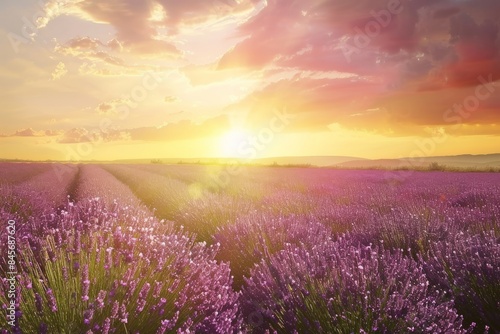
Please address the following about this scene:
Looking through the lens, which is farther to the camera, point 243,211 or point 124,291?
point 243,211

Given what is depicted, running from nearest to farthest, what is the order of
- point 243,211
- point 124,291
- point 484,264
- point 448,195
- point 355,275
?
point 124,291 → point 355,275 → point 484,264 → point 243,211 → point 448,195

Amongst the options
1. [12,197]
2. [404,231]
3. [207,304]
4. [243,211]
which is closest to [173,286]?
[207,304]

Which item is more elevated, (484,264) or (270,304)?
(484,264)

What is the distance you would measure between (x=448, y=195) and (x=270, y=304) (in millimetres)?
8235

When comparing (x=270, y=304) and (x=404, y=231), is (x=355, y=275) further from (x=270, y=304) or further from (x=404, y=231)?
(x=404, y=231)

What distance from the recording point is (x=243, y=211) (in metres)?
6.43

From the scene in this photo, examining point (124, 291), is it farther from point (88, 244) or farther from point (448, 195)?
point (448, 195)

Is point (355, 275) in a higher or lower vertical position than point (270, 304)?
higher

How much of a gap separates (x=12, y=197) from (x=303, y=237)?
15.7 feet

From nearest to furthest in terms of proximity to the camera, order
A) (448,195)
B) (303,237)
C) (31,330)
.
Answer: (31,330) < (303,237) < (448,195)

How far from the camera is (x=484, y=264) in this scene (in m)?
3.07

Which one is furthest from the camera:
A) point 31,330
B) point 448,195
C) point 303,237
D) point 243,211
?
point 448,195

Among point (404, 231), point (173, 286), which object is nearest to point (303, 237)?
point (404, 231)

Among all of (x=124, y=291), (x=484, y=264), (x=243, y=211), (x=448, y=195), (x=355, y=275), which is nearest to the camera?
(x=124, y=291)
